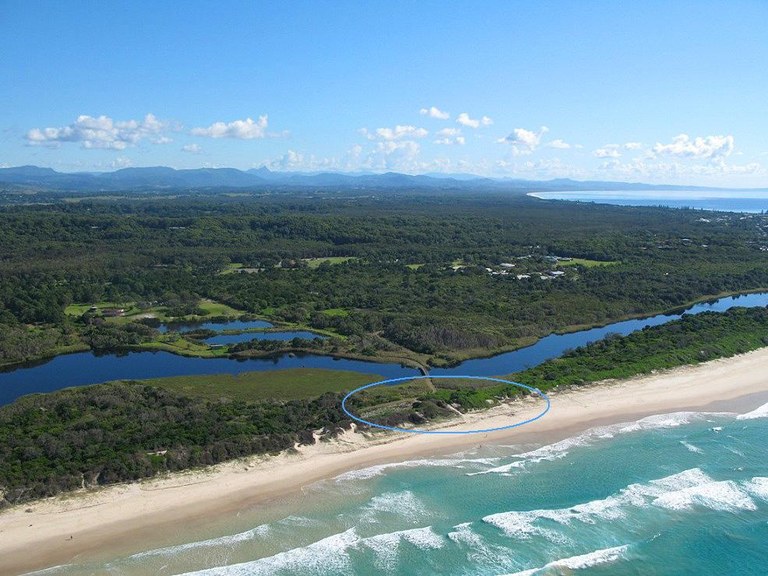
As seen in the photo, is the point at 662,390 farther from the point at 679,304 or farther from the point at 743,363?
the point at 679,304

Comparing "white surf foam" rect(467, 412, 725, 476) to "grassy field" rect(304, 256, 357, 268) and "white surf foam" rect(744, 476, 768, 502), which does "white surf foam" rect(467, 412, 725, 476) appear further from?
"grassy field" rect(304, 256, 357, 268)

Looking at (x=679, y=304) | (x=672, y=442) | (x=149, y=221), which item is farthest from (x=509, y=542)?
(x=149, y=221)

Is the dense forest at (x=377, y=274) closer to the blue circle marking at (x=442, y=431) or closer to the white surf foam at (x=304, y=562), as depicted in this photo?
the blue circle marking at (x=442, y=431)

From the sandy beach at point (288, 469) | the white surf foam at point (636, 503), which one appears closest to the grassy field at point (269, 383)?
the sandy beach at point (288, 469)

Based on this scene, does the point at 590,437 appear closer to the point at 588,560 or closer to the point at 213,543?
the point at 588,560

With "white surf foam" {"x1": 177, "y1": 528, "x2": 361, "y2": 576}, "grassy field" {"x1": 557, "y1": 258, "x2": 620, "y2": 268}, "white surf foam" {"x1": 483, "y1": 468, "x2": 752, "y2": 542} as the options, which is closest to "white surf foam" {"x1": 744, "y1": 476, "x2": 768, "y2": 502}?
"white surf foam" {"x1": 483, "y1": 468, "x2": 752, "y2": 542}

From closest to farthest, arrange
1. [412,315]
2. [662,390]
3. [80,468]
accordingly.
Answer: [80,468]
[662,390]
[412,315]
